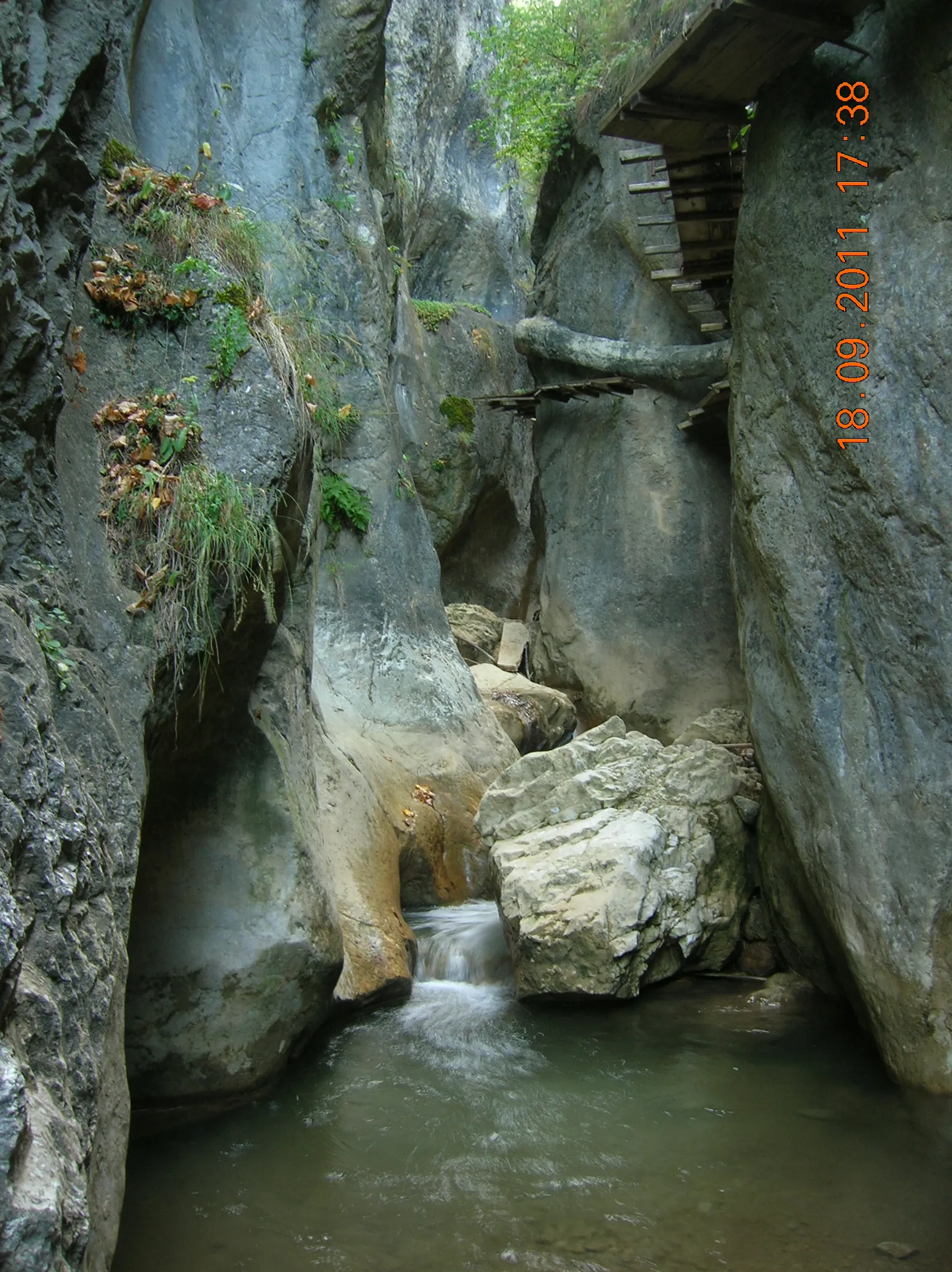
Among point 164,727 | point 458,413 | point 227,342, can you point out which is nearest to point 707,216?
point 227,342

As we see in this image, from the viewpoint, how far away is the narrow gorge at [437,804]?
3.47 m

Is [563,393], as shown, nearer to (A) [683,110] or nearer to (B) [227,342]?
(A) [683,110]

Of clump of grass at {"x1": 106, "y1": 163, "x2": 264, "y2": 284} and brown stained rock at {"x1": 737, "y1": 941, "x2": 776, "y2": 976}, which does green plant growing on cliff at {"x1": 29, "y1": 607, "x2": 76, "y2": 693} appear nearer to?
clump of grass at {"x1": 106, "y1": 163, "x2": 264, "y2": 284}

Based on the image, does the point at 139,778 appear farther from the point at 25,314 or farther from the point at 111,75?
the point at 111,75

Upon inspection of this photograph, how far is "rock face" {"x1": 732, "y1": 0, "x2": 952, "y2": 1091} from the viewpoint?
5043mm

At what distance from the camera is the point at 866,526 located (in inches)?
213

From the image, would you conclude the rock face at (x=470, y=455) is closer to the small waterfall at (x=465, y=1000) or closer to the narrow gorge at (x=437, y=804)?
the narrow gorge at (x=437, y=804)

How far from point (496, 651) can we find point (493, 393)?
→ 196 inches

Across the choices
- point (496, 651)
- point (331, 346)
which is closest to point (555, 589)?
point (496, 651)

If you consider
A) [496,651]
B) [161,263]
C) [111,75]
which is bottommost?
[496,651]

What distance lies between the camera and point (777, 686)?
6168mm

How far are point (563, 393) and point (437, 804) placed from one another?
648 cm

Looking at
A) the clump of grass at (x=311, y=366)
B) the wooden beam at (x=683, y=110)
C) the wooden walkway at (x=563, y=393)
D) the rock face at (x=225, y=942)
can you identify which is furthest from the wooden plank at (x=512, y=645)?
the rock face at (x=225, y=942)

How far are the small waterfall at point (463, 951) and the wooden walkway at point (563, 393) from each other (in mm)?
7388
